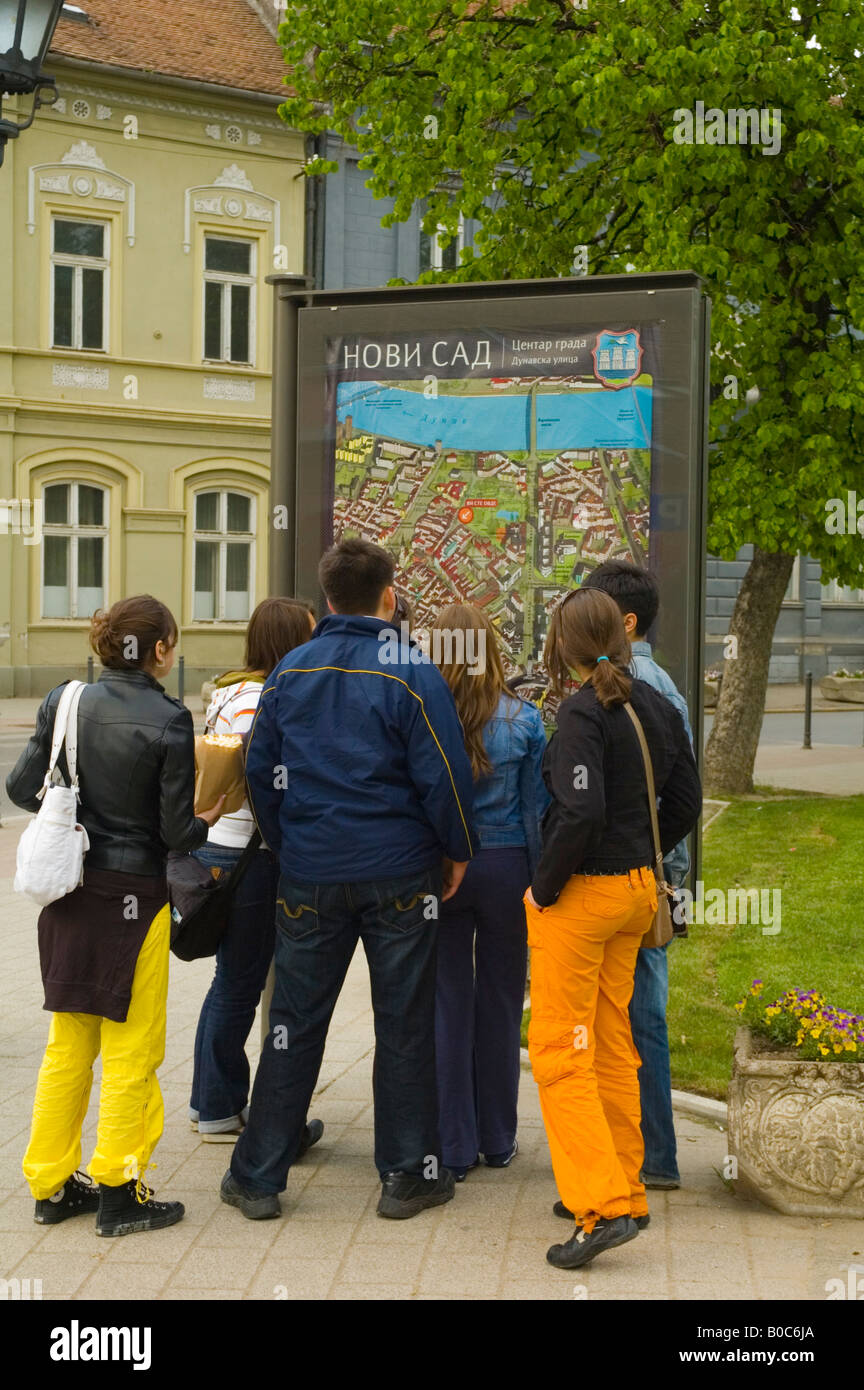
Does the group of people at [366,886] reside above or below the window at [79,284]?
below

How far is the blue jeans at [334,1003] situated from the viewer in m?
4.58

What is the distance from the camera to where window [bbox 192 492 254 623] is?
2834cm

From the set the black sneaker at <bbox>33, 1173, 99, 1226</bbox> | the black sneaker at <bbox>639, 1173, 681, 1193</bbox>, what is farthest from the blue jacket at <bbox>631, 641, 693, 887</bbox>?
the black sneaker at <bbox>33, 1173, 99, 1226</bbox>

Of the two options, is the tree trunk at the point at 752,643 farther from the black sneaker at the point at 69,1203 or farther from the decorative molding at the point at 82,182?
the decorative molding at the point at 82,182

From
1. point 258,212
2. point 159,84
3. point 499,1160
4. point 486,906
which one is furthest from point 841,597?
point 486,906

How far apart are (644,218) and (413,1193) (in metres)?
9.27

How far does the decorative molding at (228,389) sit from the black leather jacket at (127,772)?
959 inches

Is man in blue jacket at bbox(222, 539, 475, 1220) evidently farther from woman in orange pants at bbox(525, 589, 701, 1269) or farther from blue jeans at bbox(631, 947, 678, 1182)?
blue jeans at bbox(631, 947, 678, 1182)

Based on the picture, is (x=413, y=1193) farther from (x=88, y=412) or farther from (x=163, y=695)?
(x=88, y=412)

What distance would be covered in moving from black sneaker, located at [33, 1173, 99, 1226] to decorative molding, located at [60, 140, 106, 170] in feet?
80.3

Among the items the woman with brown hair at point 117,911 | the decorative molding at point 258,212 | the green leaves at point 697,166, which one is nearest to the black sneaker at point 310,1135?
the woman with brown hair at point 117,911

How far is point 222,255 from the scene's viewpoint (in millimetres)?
28266

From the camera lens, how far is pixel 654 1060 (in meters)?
4.89

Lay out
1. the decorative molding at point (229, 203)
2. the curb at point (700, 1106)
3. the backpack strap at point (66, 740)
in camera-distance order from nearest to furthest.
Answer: the backpack strap at point (66, 740)
the curb at point (700, 1106)
the decorative molding at point (229, 203)
